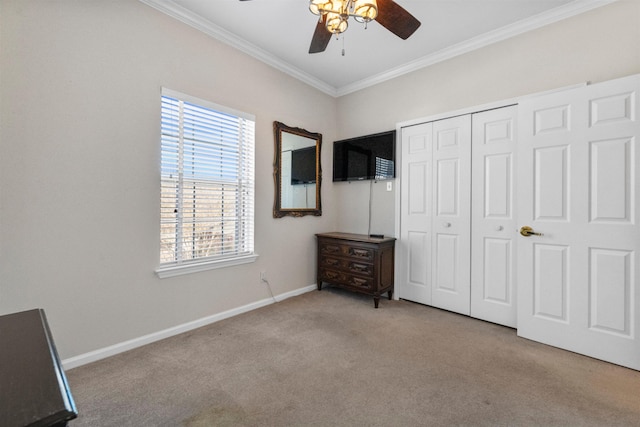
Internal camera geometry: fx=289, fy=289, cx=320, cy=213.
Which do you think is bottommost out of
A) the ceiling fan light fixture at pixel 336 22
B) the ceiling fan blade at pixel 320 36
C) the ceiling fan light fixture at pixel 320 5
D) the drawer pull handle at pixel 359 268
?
the drawer pull handle at pixel 359 268

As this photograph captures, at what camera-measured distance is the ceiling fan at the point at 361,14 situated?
5.66 ft

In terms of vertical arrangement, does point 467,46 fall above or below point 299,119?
above

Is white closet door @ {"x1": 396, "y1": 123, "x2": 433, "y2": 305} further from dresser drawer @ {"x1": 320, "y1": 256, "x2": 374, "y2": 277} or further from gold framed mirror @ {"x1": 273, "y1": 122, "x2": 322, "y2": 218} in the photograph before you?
gold framed mirror @ {"x1": 273, "y1": 122, "x2": 322, "y2": 218}

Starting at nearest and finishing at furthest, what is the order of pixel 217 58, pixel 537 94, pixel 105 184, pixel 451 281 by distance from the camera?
pixel 105 184
pixel 537 94
pixel 217 58
pixel 451 281

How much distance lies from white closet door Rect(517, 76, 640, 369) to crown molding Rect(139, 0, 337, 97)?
7.89 feet

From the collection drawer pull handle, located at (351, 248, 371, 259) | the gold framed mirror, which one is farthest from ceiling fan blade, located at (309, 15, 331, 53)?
drawer pull handle, located at (351, 248, 371, 259)

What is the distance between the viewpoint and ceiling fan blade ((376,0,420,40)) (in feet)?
5.84

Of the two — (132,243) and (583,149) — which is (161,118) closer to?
(132,243)

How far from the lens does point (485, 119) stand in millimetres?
2869

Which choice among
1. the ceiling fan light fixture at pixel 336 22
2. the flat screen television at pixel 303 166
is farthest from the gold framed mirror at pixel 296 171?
the ceiling fan light fixture at pixel 336 22

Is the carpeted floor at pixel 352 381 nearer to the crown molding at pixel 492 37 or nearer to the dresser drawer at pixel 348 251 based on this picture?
the dresser drawer at pixel 348 251

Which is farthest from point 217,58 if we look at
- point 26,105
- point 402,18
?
point 402,18

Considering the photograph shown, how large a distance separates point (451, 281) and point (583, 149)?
5.35 ft

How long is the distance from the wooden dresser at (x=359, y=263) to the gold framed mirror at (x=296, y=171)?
50cm
